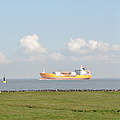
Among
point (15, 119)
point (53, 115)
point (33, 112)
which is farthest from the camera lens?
point (33, 112)

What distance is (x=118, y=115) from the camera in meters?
31.2

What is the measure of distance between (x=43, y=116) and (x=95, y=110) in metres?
7.13

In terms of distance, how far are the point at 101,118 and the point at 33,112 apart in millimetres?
7496

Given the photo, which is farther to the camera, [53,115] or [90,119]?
[53,115]

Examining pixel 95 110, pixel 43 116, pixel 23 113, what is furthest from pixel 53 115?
pixel 95 110

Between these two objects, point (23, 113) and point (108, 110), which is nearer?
point (23, 113)

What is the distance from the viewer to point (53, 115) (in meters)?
30.9

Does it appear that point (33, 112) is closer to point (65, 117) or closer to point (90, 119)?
point (65, 117)

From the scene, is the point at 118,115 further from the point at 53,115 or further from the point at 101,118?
the point at 53,115

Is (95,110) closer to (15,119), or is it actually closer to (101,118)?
(101,118)

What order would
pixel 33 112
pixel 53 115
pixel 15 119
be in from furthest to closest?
pixel 33 112 → pixel 53 115 → pixel 15 119

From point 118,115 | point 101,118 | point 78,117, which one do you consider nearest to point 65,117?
point 78,117

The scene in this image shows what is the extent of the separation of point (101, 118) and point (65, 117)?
11.0ft

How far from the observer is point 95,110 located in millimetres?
34844
